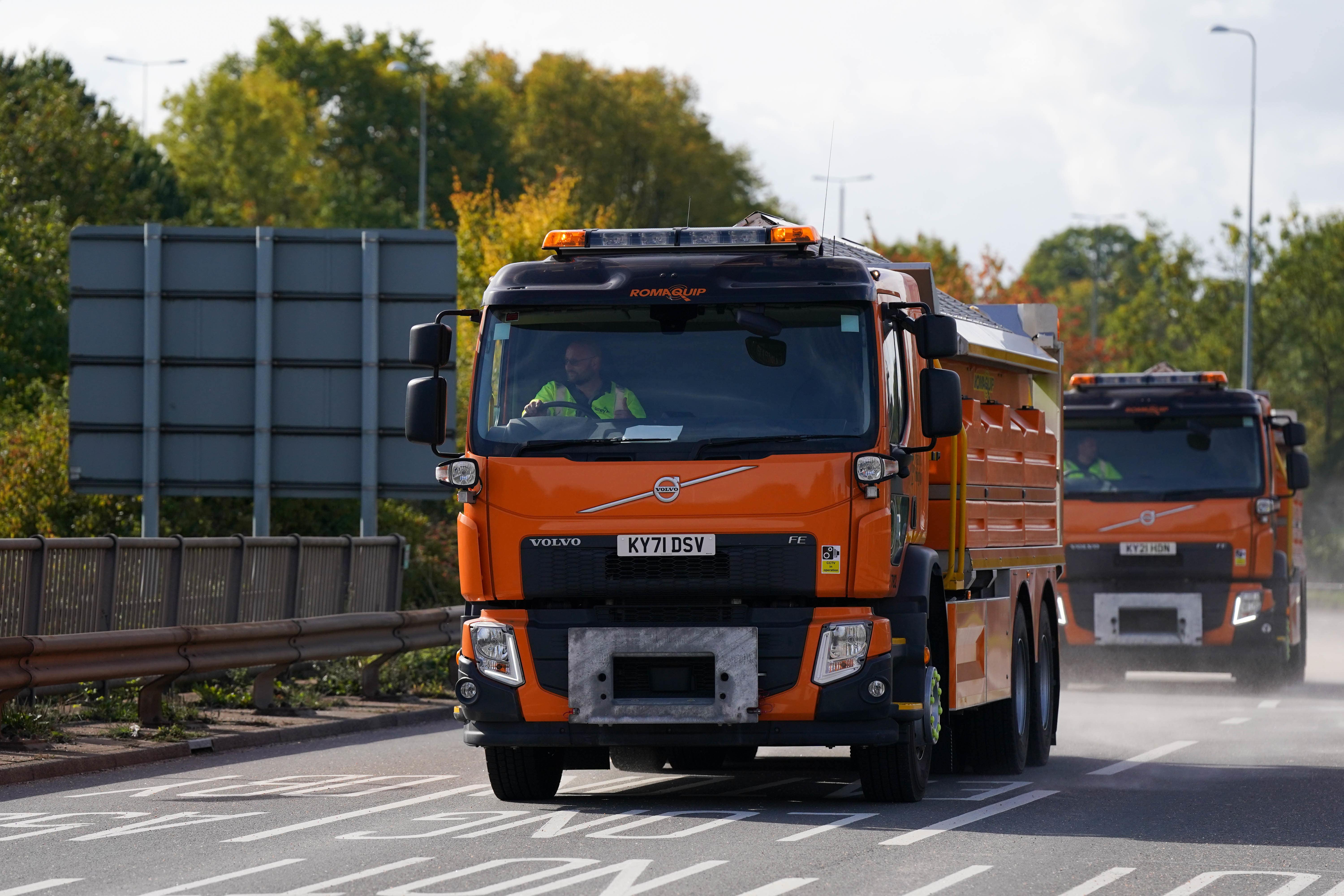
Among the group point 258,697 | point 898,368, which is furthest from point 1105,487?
point 898,368

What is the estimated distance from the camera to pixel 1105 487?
73.2ft

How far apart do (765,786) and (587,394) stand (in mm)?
2981

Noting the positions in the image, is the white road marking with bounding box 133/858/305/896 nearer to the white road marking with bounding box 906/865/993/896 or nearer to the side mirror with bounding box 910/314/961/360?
the white road marking with bounding box 906/865/993/896

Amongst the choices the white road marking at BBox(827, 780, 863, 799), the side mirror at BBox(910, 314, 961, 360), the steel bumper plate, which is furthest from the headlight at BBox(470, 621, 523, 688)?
the side mirror at BBox(910, 314, 961, 360)

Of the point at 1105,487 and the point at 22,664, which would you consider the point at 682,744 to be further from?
the point at 1105,487

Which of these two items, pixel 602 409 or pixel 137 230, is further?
pixel 137 230

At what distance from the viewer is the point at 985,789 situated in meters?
13.0

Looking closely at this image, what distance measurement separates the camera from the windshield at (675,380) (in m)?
11.0

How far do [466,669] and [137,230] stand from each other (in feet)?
35.5

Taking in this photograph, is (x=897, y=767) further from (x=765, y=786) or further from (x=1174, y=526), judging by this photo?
(x=1174, y=526)

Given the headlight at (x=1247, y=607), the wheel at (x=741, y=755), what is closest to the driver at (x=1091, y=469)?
the headlight at (x=1247, y=607)

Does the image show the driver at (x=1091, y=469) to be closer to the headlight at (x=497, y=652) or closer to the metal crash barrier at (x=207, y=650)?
the metal crash barrier at (x=207, y=650)

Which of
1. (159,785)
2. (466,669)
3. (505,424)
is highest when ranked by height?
(505,424)

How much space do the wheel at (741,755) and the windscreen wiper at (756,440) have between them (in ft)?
10.8
